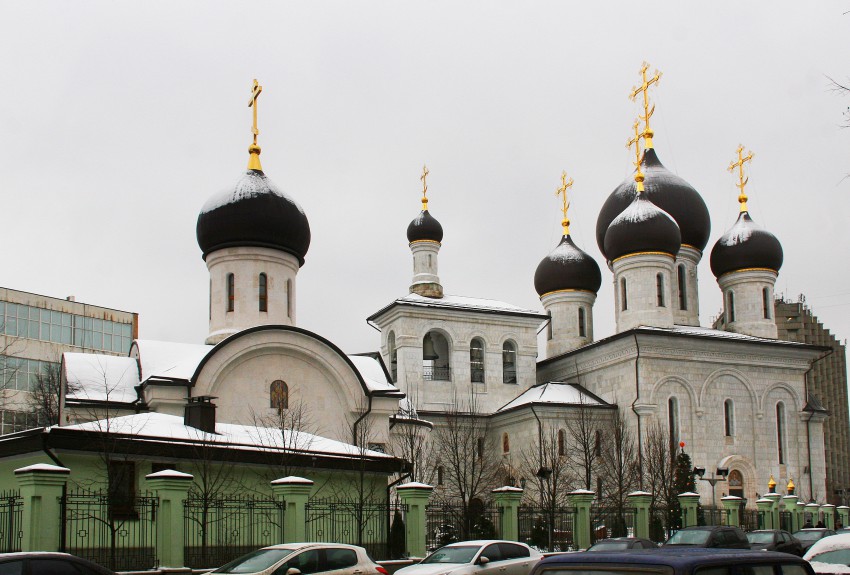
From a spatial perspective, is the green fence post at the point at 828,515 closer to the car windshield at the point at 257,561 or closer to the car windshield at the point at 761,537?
the car windshield at the point at 761,537

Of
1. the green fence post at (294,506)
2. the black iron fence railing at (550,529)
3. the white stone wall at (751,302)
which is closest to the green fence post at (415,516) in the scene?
the green fence post at (294,506)

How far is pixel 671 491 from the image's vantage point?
94.1 feet

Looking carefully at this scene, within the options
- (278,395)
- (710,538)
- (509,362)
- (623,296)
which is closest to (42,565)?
(710,538)

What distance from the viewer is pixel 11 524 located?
A: 14.0 m

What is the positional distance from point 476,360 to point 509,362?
4.88ft

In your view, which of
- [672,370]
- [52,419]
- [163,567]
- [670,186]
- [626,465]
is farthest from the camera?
[670,186]

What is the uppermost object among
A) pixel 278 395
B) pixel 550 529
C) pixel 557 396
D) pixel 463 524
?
pixel 557 396

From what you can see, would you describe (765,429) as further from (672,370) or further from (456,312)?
(456,312)

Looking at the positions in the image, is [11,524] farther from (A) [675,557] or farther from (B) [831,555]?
(A) [675,557]

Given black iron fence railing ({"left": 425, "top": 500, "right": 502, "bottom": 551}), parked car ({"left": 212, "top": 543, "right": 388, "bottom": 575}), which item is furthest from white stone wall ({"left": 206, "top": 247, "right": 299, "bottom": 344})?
parked car ({"left": 212, "top": 543, "right": 388, "bottom": 575})

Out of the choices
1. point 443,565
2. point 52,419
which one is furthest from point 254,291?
point 443,565

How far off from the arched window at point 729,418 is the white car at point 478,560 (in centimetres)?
2120

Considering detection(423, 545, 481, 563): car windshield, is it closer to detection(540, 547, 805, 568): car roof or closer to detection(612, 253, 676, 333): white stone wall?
detection(540, 547, 805, 568): car roof

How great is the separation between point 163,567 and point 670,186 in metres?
29.0
